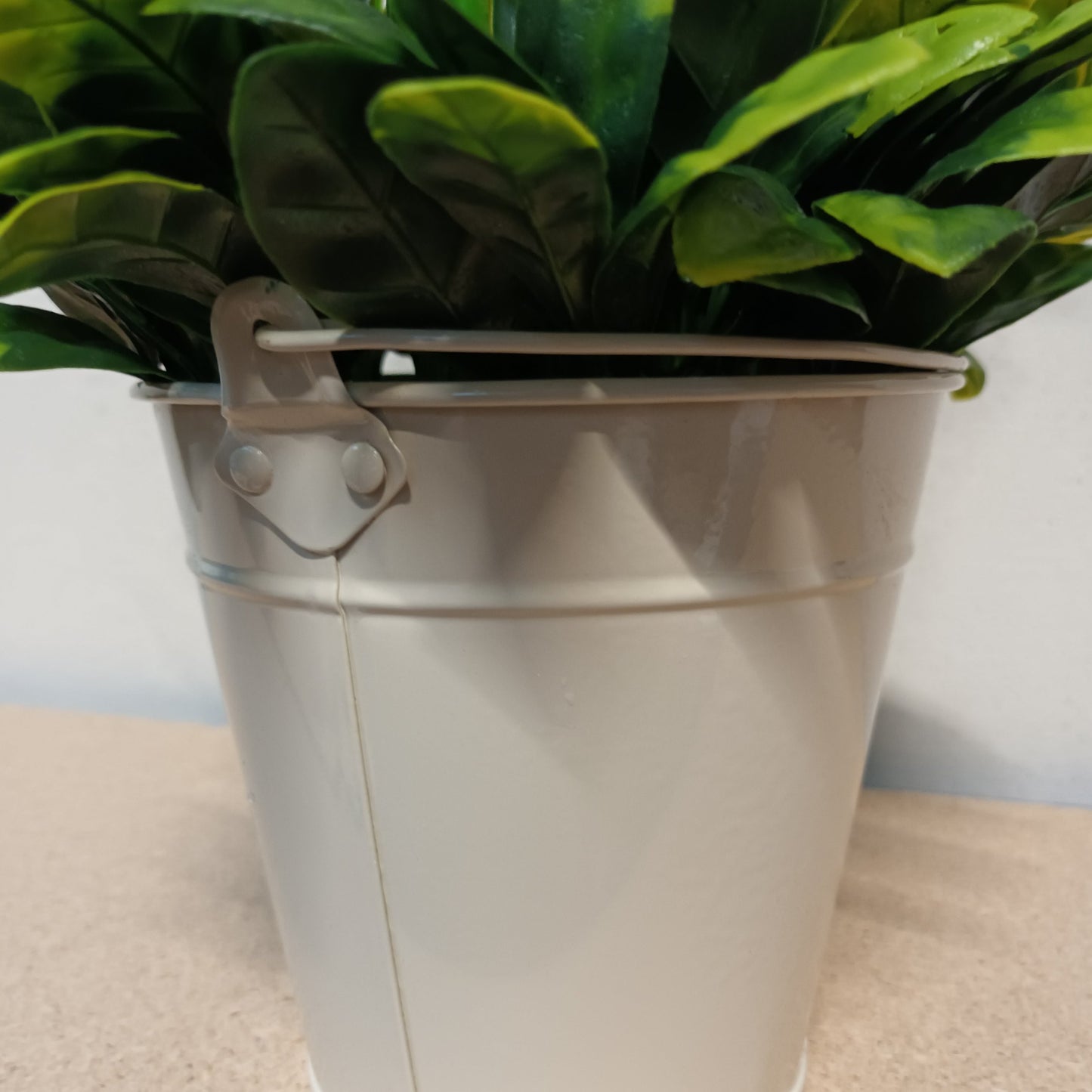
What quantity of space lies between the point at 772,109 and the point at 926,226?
49mm

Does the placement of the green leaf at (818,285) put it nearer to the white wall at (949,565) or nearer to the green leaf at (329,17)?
the green leaf at (329,17)

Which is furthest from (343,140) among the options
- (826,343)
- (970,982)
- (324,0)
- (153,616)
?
(153,616)

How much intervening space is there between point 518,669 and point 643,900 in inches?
3.5

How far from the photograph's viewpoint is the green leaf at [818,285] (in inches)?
9.1

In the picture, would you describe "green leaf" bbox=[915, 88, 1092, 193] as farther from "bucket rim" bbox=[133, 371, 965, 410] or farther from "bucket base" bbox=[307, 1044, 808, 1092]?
"bucket base" bbox=[307, 1044, 808, 1092]

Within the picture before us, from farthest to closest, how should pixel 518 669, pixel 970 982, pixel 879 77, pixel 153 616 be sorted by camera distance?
pixel 153 616
pixel 970 982
pixel 518 669
pixel 879 77

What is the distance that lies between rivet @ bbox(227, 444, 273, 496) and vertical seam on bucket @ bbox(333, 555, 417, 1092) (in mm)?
31

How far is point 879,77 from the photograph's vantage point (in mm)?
173

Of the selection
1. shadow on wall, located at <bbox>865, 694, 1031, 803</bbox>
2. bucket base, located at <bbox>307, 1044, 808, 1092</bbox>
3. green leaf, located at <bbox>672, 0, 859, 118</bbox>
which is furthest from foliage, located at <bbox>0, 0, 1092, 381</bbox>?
shadow on wall, located at <bbox>865, 694, 1031, 803</bbox>

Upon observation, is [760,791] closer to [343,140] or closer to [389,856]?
[389,856]

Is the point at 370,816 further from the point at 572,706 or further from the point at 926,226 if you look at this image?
the point at 926,226

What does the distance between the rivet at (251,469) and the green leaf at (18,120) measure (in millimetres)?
101

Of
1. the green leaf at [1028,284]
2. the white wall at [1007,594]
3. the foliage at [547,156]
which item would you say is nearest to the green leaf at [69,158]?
the foliage at [547,156]

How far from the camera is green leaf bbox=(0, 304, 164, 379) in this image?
29 centimetres
